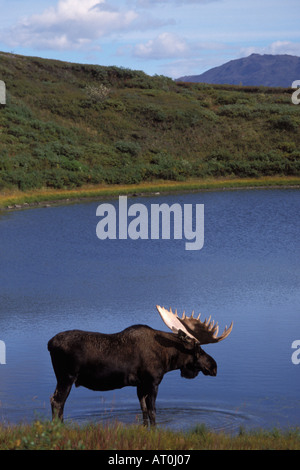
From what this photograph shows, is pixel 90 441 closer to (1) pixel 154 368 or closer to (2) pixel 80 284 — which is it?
(1) pixel 154 368

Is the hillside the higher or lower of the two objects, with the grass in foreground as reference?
higher

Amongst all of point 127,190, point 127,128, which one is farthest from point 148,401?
point 127,128

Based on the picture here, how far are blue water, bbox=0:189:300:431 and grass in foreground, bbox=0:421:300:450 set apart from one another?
2.31 m

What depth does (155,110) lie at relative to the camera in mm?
77438

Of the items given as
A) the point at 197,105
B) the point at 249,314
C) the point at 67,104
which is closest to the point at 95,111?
the point at 67,104

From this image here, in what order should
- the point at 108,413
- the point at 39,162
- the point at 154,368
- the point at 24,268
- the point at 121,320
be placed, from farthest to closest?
the point at 39,162, the point at 24,268, the point at 121,320, the point at 108,413, the point at 154,368

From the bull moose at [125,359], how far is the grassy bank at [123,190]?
120 feet

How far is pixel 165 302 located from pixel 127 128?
53733 mm

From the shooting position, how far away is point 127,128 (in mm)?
73188

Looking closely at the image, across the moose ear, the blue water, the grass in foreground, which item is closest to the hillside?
the blue water

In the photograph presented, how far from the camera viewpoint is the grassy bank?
160 ft

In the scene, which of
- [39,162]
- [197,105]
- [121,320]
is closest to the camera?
[121,320]

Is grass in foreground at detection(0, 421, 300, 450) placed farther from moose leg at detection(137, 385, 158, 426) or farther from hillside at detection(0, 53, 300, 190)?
hillside at detection(0, 53, 300, 190)

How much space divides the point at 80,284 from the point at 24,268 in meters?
4.15
